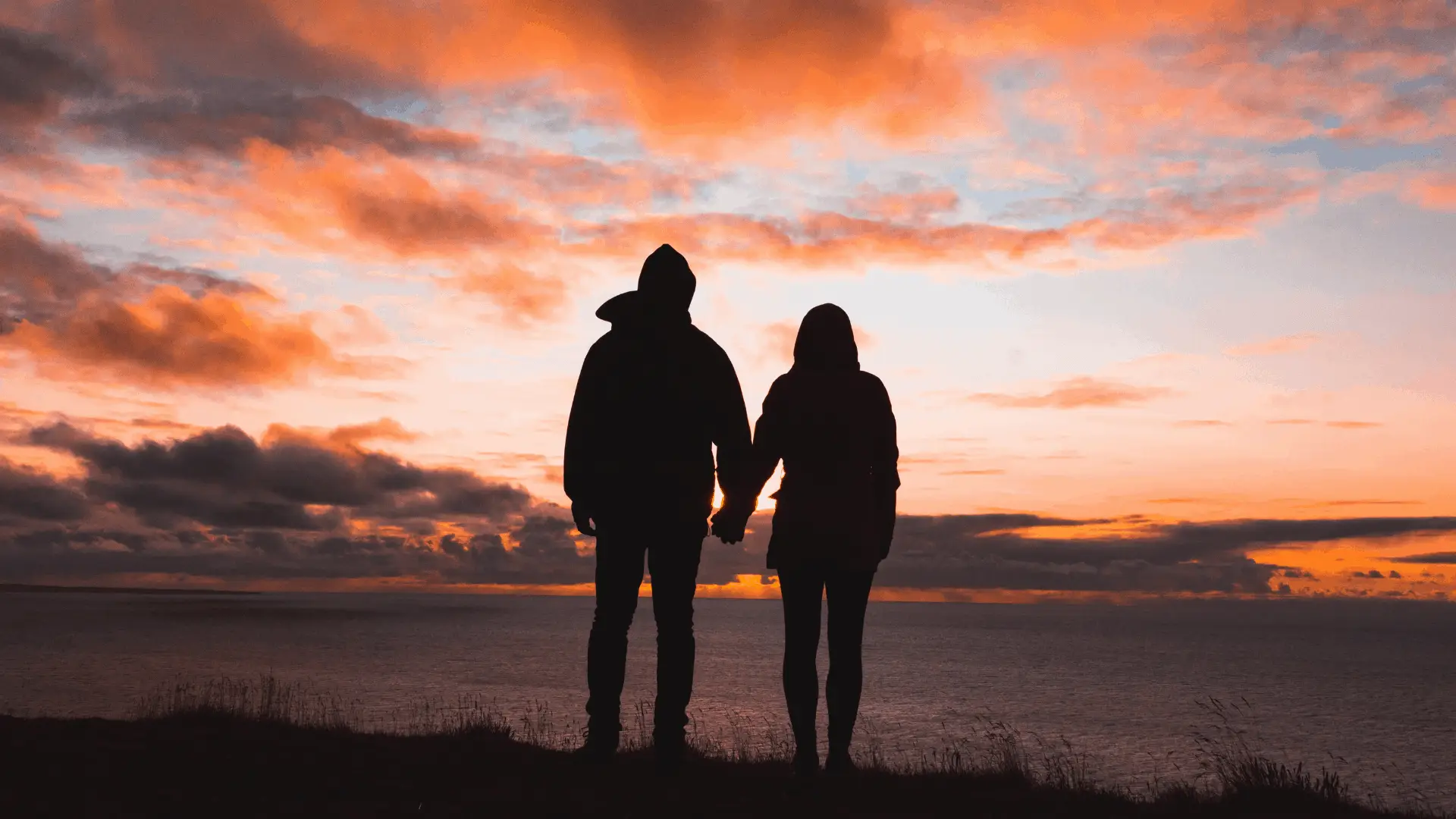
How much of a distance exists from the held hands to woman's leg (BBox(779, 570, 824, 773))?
1.45 ft

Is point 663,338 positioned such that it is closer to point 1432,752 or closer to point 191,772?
point 191,772

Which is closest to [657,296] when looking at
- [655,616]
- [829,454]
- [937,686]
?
[829,454]

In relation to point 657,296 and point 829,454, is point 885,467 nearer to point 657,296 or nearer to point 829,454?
point 829,454

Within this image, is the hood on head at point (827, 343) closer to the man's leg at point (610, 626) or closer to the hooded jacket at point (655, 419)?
the hooded jacket at point (655, 419)

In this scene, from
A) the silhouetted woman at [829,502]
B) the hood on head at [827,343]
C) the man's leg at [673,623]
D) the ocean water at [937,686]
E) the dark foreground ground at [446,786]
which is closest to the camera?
the dark foreground ground at [446,786]

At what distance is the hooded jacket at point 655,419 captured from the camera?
6145 millimetres

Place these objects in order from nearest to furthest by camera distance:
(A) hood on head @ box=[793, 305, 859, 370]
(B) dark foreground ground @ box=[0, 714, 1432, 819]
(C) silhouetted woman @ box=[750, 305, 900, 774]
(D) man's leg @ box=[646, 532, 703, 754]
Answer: (B) dark foreground ground @ box=[0, 714, 1432, 819], (D) man's leg @ box=[646, 532, 703, 754], (C) silhouetted woman @ box=[750, 305, 900, 774], (A) hood on head @ box=[793, 305, 859, 370]

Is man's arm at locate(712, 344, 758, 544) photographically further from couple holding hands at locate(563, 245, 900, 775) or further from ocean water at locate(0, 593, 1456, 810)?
ocean water at locate(0, 593, 1456, 810)

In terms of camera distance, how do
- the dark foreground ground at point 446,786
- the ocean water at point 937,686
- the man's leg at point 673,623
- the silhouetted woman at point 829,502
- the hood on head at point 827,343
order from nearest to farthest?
the dark foreground ground at point 446,786 < the man's leg at point 673,623 < the silhouetted woman at point 829,502 < the hood on head at point 827,343 < the ocean water at point 937,686

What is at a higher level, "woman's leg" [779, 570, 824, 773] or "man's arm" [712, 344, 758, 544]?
"man's arm" [712, 344, 758, 544]

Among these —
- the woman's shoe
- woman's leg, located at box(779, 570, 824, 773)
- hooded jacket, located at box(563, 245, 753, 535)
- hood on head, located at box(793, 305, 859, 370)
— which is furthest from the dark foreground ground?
hood on head, located at box(793, 305, 859, 370)

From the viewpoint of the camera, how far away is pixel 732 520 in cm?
624

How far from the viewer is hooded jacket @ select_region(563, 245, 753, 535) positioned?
614 centimetres

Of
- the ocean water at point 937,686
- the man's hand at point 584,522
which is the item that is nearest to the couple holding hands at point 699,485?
the man's hand at point 584,522
